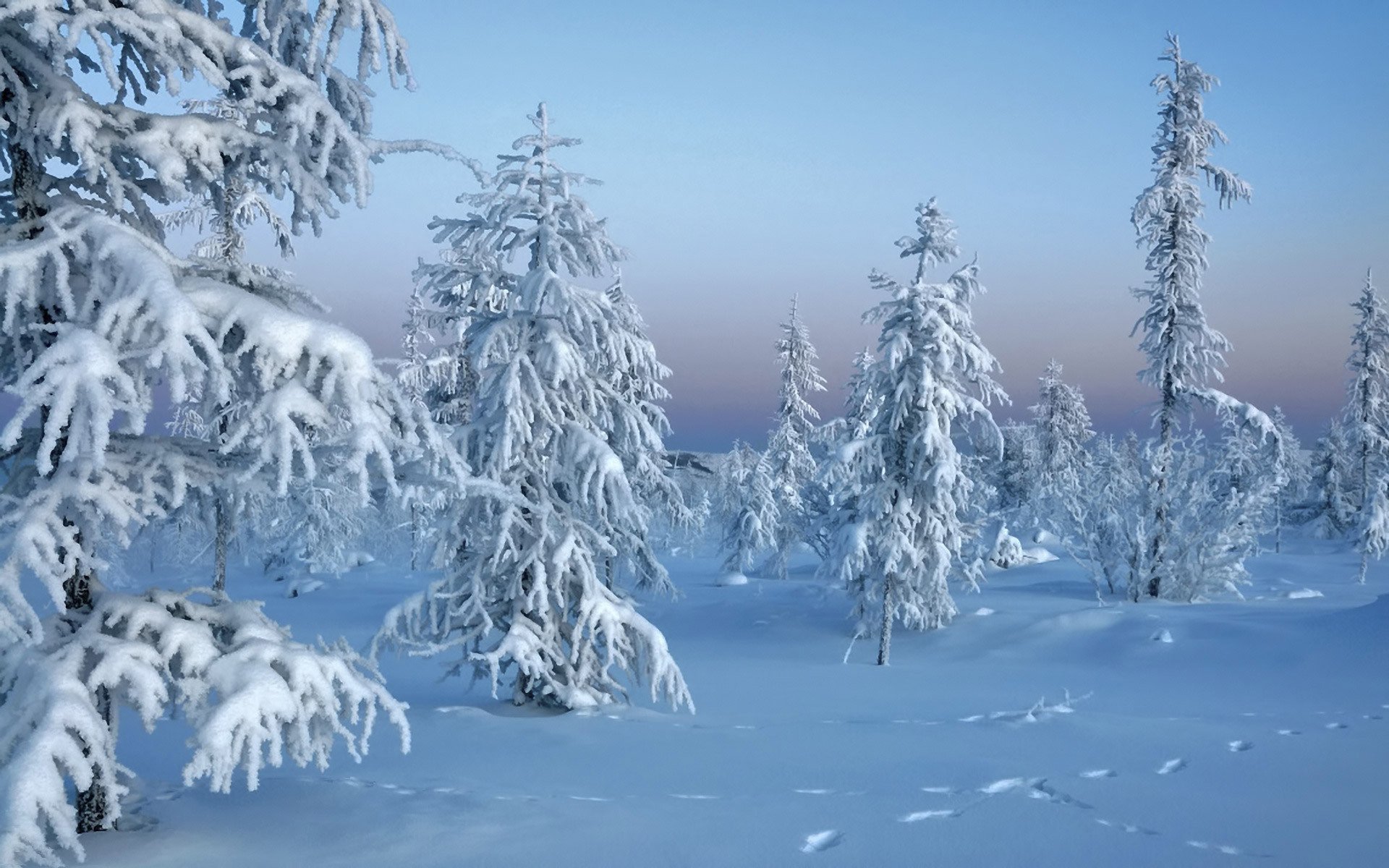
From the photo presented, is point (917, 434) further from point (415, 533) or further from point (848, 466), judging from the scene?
point (415, 533)

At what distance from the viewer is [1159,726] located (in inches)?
342

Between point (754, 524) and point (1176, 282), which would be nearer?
point (1176, 282)

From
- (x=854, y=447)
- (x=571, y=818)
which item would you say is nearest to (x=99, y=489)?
(x=571, y=818)

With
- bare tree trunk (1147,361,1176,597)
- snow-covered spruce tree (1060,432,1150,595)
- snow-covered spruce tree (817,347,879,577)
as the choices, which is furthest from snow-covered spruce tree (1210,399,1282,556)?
snow-covered spruce tree (817,347,879,577)

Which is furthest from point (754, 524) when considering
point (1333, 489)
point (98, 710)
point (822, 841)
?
point (1333, 489)

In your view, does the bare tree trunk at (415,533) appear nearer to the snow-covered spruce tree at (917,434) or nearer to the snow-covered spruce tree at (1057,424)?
the snow-covered spruce tree at (917,434)

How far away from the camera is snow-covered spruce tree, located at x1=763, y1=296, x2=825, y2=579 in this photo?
39719mm

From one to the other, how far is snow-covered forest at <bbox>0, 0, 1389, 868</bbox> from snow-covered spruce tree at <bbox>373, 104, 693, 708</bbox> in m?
0.07

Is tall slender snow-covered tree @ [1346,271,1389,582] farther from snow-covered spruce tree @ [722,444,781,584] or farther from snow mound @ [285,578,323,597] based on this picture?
snow mound @ [285,578,323,597]

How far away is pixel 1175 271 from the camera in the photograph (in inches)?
867

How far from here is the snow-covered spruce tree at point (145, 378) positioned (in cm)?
416

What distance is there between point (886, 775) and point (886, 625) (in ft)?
38.2

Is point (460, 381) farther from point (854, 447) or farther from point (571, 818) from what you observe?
point (571, 818)

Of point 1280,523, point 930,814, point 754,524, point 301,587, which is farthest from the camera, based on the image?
point 1280,523
